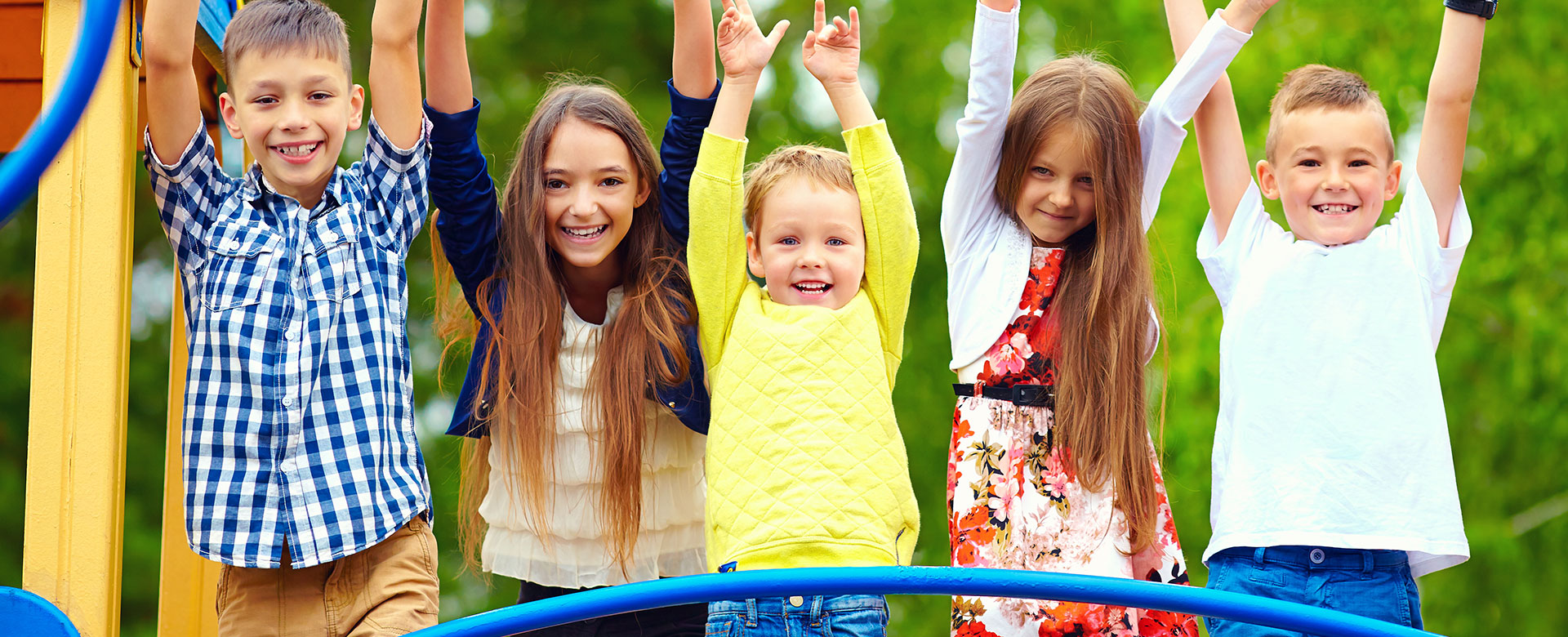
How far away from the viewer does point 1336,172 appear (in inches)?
130

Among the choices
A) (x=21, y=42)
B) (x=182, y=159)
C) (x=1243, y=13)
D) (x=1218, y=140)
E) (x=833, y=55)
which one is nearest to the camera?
(x=182, y=159)

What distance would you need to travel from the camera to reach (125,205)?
306 centimetres

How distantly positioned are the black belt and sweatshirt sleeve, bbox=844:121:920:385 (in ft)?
0.74

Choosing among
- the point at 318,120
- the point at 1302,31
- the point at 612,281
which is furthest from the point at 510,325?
the point at 1302,31

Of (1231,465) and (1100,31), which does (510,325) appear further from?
(1100,31)

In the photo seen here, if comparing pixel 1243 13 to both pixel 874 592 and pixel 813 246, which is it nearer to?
pixel 813 246

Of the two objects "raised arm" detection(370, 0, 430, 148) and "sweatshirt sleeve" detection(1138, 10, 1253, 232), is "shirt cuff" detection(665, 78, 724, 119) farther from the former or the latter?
"sweatshirt sleeve" detection(1138, 10, 1253, 232)

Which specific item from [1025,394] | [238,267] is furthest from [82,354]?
[1025,394]

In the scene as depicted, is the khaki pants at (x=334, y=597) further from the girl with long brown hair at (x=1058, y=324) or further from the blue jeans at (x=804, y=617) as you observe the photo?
the girl with long brown hair at (x=1058, y=324)

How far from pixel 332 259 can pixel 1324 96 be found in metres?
2.17

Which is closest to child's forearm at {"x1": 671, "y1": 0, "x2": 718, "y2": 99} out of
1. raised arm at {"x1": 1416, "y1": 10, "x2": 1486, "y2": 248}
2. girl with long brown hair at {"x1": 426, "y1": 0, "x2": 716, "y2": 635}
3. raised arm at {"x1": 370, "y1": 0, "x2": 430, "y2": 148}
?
girl with long brown hair at {"x1": 426, "y1": 0, "x2": 716, "y2": 635}

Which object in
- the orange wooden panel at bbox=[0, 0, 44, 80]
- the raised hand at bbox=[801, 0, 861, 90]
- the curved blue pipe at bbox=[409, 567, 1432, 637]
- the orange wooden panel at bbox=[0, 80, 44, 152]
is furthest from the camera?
the orange wooden panel at bbox=[0, 80, 44, 152]

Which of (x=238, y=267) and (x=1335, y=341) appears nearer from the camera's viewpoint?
(x=238, y=267)

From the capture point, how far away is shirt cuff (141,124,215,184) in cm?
298
